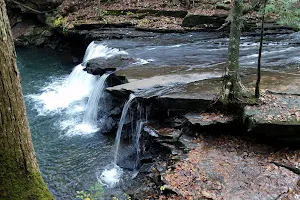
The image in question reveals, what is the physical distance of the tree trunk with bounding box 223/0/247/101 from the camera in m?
8.29

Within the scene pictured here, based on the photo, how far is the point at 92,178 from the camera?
965cm

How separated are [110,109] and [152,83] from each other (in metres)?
2.64

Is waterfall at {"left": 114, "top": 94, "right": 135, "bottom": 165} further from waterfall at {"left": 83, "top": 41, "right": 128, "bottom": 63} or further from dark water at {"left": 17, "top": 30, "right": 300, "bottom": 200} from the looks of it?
waterfall at {"left": 83, "top": 41, "right": 128, "bottom": 63}

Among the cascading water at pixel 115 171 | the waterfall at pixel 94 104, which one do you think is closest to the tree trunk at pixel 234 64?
the cascading water at pixel 115 171

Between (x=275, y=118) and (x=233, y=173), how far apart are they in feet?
6.41

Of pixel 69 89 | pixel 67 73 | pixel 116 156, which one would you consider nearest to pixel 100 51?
pixel 69 89

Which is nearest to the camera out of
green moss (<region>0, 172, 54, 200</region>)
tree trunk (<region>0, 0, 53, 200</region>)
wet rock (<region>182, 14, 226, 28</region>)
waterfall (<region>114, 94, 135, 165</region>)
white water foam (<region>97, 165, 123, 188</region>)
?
tree trunk (<region>0, 0, 53, 200</region>)

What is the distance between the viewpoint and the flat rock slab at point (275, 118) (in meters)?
8.12

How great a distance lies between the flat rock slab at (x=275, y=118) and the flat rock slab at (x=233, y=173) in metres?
0.58

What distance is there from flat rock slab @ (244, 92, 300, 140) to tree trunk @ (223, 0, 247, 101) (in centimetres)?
57

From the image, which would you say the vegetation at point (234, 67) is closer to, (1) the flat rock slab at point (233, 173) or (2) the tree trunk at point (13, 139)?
(1) the flat rock slab at point (233, 173)

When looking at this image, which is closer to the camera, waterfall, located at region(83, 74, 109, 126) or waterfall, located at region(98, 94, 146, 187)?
waterfall, located at region(98, 94, 146, 187)

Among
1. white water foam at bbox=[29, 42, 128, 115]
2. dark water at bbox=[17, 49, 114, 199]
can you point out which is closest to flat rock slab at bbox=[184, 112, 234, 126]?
dark water at bbox=[17, 49, 114, 199]

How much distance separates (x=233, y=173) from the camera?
25.0 ft
